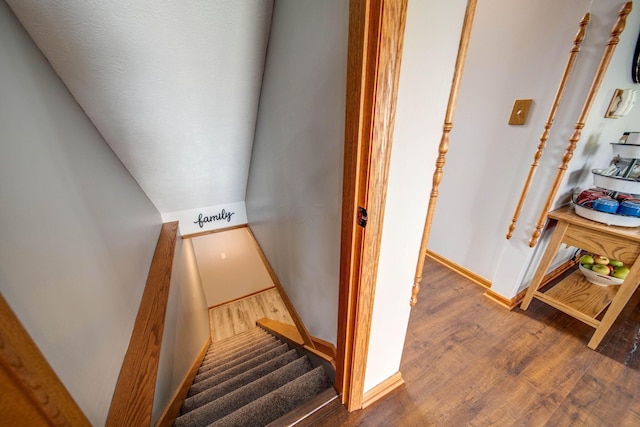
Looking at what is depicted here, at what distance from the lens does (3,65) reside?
0.61 m

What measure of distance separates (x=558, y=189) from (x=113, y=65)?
246 cm

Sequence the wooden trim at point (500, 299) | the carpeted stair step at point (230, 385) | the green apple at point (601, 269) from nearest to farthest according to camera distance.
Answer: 1. the carpeted stair step at point (230, 385)
2. the green apple at point (601, 269)
3. the wooden trim at point (500, 299)

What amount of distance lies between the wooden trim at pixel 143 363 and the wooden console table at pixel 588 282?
7.00 feet

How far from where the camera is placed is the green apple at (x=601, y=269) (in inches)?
56.1

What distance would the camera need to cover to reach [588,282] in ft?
5.15

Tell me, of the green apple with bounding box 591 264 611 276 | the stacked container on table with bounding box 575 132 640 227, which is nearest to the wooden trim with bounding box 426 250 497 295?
the green apple with bounding box 591 264 611 276

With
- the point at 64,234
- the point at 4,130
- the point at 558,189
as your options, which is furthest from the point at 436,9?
the point at 558,189

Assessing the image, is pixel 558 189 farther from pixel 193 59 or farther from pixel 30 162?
pixel 30 162

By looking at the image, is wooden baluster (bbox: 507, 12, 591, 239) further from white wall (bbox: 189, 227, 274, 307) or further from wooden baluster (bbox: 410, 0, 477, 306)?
white wall (bbox: 189, 227, 274, 307)

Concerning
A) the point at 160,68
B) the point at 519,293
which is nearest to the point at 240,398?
the point at 160,68

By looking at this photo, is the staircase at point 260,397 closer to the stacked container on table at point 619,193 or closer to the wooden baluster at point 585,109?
the wooden baluster at point 585,109

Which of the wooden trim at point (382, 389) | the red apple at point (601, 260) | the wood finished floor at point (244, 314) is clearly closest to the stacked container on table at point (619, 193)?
the red apple at point (601, 260)

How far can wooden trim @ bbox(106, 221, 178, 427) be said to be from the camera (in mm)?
710

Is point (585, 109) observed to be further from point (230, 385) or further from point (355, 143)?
point (230, 385)
